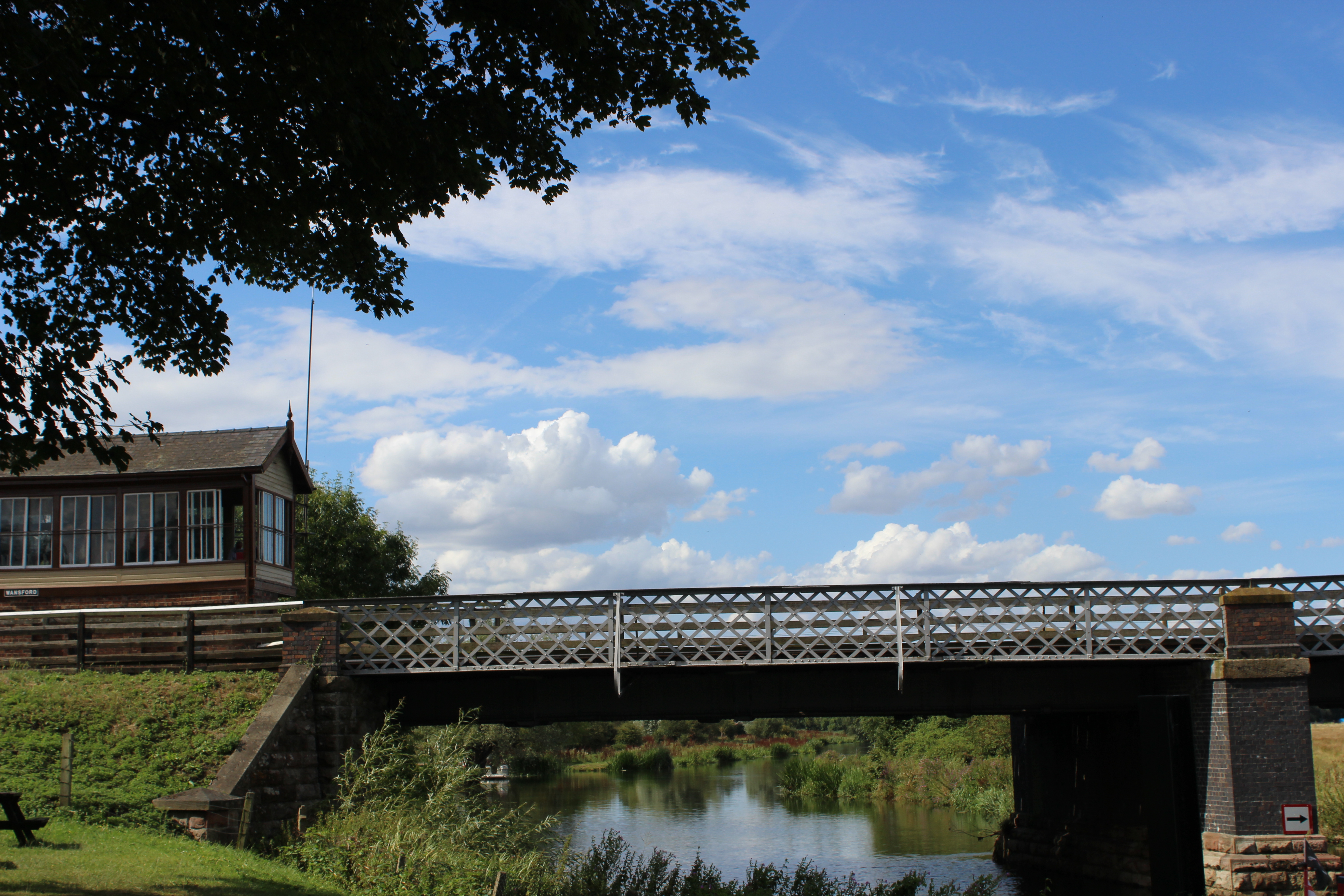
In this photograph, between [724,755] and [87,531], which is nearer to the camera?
[87,531]

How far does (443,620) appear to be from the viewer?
2089cm

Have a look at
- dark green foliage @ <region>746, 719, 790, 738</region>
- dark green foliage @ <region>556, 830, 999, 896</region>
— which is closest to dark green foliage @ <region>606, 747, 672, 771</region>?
dark green foliage @ <region>746, 719, 790, 738</region>

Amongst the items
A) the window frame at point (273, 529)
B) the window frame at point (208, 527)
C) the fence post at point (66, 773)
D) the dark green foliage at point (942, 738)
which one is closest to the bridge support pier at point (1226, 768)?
the dark green foliage at point (942, 738)

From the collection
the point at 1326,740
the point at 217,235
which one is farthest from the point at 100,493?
the point at 1326,740

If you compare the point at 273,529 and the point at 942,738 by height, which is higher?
the point at 273,529

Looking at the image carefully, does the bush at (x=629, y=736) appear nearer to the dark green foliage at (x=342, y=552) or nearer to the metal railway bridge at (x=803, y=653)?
the dark green foliage at (x=342, y=552)

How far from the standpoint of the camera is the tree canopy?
30.3 ft

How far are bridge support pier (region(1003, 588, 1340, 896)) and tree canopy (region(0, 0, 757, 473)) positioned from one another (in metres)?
11.3

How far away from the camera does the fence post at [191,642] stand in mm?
20750

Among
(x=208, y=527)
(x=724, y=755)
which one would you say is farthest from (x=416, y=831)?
(x=724, y=755)

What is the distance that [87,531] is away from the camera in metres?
26.4

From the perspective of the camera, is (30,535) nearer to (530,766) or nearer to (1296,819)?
(1296,819)

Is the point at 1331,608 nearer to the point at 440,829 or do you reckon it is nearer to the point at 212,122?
the point at 440,829

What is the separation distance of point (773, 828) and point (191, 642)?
2200 cm
